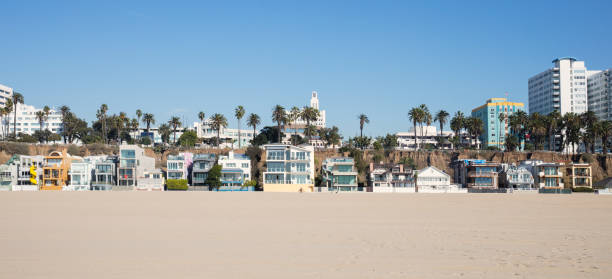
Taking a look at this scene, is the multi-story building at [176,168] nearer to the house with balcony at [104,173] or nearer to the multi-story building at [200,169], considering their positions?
the multi-story building at [200,169]

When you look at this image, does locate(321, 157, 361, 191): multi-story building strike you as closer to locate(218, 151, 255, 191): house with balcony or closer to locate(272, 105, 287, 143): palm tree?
locate(218, 151, 255, 191): house with balcony

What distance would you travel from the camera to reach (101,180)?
7588 cm

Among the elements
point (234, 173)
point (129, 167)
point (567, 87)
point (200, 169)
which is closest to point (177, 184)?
point (200, 169)

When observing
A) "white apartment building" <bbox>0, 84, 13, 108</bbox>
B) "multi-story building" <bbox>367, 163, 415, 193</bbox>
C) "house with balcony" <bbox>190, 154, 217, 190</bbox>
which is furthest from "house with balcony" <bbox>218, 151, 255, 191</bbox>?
"white apartment building" <bbox>0, 84, 13, 108</bbox>

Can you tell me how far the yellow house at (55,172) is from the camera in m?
74.5

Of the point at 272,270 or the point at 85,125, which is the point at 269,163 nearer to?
the point at 272,270

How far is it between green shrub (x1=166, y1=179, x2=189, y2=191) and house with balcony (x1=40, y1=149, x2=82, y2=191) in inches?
595

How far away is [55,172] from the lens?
75.2 metres

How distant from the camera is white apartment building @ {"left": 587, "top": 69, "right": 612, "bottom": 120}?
465 feet

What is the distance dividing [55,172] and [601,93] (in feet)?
452

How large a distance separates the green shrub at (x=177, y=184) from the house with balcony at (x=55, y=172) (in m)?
15.1

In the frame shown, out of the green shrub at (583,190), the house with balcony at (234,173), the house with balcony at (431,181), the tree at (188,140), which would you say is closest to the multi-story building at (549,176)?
the green shrub at (583,190)

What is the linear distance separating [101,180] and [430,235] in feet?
214

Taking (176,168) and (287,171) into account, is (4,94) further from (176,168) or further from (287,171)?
(287,171)
